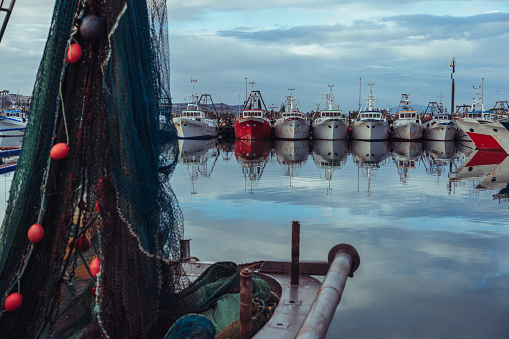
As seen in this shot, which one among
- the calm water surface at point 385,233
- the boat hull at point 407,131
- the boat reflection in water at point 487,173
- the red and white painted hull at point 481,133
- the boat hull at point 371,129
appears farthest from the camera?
the boat hull at point 407,131

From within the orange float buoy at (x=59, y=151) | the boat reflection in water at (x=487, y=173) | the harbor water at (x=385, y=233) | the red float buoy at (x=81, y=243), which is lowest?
the harbor water at (x=385, y=233)

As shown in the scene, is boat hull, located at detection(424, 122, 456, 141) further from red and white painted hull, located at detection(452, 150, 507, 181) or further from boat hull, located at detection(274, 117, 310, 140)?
red and white painted hull, located at detection(452, 150, 507, 181)

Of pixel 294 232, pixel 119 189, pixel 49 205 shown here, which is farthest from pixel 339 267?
pixel 49 205

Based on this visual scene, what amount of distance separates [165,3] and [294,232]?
2.87 meters

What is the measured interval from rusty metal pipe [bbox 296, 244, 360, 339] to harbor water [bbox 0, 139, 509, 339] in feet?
3.37

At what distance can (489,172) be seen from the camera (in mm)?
22188

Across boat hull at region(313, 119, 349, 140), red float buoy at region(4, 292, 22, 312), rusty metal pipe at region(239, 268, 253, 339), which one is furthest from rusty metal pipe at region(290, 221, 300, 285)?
boat hull at region(313, 119, 349, 140)

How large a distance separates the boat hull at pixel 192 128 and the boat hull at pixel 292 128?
6812 mm

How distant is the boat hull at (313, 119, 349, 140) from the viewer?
1730 inches

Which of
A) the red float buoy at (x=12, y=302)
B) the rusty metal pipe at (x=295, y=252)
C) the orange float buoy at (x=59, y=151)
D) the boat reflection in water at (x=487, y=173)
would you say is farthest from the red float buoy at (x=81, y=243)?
the boat reflection in water at (x=487, y=173)

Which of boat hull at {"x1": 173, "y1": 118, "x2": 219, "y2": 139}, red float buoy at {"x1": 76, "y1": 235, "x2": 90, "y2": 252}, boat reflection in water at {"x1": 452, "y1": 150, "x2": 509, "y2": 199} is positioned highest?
boat hull at {"x1": 173, "y1": 118, "x2": 219, "y2": 139}

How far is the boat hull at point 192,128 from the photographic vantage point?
45.1 meters

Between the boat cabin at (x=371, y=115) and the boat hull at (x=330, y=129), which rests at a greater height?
the boat cabin at (x=371, y=115)

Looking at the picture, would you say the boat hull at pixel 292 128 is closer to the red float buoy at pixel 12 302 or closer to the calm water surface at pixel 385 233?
the calm water surface at pixel 385 233
